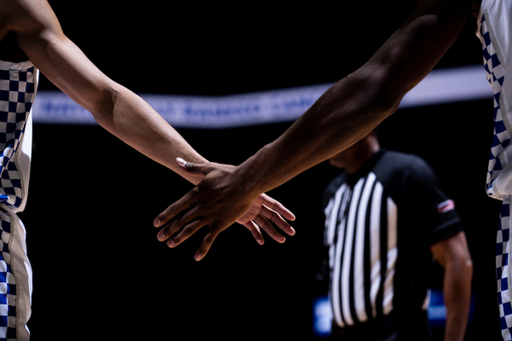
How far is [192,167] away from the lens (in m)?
1.26

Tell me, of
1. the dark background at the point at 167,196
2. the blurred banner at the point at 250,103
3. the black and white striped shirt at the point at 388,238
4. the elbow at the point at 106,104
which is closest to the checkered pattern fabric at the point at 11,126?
the elbow at the point at 106,104

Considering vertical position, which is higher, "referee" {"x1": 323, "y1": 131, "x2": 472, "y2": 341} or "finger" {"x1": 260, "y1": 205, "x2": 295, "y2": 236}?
"finger" {"x1": 260, "y1": 205, "x2": 295, "y2": 236}

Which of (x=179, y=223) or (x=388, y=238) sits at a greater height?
(x=179, y=223)

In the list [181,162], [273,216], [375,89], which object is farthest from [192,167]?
[375,89]

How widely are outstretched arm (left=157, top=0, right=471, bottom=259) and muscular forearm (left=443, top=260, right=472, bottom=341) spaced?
1182 mm

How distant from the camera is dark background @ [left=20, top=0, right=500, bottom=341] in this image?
4844 mm

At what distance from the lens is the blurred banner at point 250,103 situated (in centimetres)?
386

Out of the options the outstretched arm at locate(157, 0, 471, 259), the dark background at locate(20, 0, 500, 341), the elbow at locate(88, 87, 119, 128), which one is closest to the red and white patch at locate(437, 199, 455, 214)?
the outstretched arm at locate(157, 0, 471, 259)

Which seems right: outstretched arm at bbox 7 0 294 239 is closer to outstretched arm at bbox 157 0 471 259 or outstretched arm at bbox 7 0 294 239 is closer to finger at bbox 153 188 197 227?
finger at bbox 153 188 197 227

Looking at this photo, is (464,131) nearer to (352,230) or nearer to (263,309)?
(352,230)

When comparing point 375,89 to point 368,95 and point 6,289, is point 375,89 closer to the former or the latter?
point 368,95

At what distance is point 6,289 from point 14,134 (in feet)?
1.14

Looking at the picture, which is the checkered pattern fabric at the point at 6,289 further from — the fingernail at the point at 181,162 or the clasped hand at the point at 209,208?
the fingernail at the point at 181,162

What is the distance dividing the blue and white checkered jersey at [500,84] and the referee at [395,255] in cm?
116
